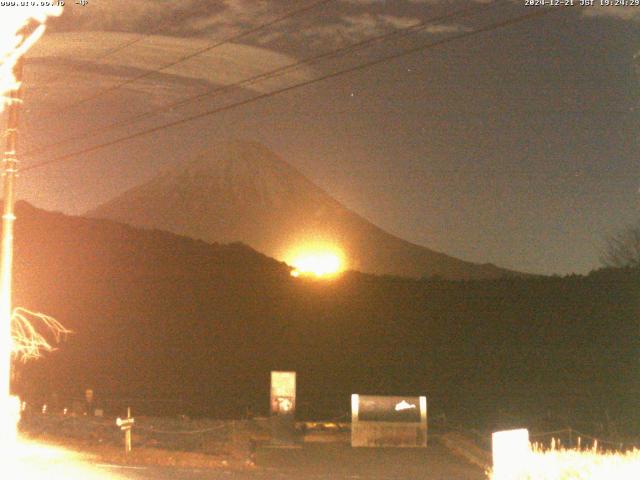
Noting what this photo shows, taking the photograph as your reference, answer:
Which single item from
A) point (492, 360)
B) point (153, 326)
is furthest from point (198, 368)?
point (492, 360)

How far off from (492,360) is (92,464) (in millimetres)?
41309

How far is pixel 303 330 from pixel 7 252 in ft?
171

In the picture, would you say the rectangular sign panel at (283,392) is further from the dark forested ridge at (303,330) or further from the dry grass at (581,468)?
the dark forested ridge at (303,330)

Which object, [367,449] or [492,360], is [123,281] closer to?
[492,360]

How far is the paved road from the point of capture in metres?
18.0

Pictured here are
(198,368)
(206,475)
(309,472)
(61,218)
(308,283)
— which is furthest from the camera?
(61,218)

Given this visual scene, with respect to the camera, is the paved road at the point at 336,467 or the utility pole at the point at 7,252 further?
the paved road at the point at 336,467

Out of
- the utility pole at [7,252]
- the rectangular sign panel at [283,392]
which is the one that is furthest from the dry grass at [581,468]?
the rectangular sign panel at [283,392]

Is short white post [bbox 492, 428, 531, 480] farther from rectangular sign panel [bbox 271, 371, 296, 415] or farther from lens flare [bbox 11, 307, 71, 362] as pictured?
rectangular sign panel [bbox 271, 371, 296, 415]

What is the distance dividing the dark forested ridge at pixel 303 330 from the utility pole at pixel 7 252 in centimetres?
2799

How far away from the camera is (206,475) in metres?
17.8

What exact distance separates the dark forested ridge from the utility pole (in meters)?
28.0

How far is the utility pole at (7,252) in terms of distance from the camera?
12.4 meters

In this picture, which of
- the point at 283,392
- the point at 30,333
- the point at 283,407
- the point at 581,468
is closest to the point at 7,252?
the point at 30,333
